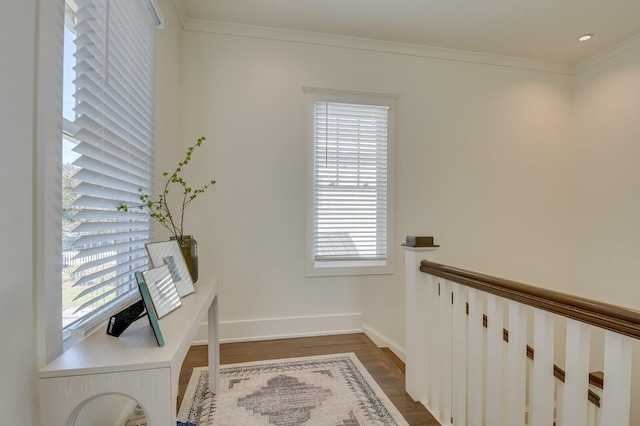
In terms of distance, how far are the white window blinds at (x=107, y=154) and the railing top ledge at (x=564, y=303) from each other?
5.39 feet

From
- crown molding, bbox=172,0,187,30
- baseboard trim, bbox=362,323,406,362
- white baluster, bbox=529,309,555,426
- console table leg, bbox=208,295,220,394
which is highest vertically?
crown molding, bbox=172,0,187,30

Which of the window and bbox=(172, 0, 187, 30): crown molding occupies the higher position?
bbox=(172, 0, 187, 30): crown molding

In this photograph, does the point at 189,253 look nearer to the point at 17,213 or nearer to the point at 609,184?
the point at 17,213

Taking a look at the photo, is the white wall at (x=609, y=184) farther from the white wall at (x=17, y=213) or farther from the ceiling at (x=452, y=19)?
the white wall at (x=17, y=213)

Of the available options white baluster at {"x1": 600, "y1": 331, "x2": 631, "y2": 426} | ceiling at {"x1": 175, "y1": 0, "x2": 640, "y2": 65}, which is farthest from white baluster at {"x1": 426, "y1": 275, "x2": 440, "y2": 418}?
ceiling at {"x1": 175, "y1": 0, "x2": 640, "y2": 65}

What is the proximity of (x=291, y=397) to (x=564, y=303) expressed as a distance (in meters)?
1.51

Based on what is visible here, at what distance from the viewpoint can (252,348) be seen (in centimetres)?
254

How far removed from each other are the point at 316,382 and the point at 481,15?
10.4ft

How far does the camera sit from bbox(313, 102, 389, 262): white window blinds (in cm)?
290

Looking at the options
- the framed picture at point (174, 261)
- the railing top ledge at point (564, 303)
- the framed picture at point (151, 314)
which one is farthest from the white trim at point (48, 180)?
the railing top ledge at point (564, 303)

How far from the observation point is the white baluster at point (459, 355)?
166 cm

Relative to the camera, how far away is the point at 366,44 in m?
2.96

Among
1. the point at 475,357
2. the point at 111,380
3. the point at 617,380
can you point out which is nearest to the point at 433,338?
the point at 475,357

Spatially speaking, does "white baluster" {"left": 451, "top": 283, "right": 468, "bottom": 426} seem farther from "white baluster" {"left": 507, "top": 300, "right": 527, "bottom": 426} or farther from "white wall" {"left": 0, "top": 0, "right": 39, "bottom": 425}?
"white wall" {"left": 0, "top": 0, "right": 39, "bottom": 425}
